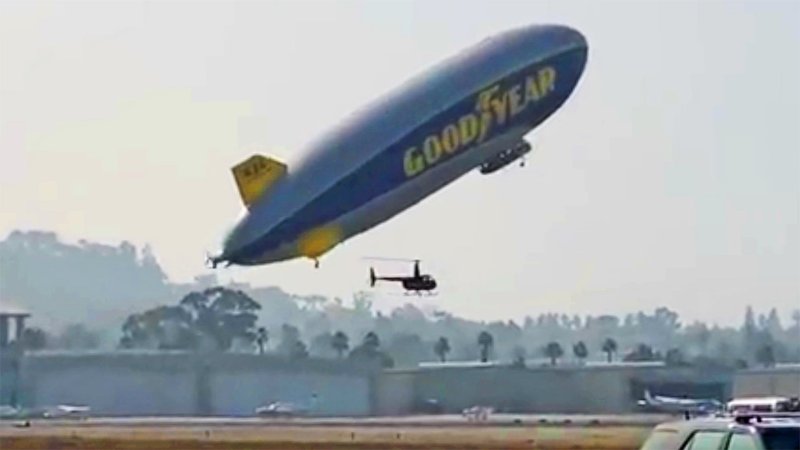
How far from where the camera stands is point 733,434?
78.8 feet

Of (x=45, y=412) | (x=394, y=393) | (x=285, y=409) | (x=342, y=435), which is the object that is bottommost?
(x=342, y=435)

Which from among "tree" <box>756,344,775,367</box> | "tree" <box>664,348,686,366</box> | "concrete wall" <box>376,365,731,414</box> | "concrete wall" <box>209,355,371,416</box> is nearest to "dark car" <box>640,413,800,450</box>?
"concrete wall" <box>376,365,731,414</box>

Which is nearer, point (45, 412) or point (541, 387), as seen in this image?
point (541, 387)

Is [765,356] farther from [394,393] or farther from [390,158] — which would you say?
[390,158]

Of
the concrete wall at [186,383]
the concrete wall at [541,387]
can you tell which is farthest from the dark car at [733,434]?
the concrete wall at [186,383]

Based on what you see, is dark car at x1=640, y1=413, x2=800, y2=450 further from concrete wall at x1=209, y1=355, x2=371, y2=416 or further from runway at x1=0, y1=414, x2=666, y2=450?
concrete wall at x1=209, y1=355, x2=371, y2=416

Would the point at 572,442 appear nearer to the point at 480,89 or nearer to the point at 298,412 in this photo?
the point at 480,89

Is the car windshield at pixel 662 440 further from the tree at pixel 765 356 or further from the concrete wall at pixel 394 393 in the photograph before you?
the tree at pixel 765 356

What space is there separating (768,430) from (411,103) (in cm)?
4199

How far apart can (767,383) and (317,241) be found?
172 feet

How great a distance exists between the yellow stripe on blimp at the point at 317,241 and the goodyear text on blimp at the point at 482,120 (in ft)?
8.86

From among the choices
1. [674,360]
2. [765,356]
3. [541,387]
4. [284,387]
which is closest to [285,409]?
[541,387]

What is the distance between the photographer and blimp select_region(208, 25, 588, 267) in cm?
6334

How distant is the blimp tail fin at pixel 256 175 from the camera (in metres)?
65.1
